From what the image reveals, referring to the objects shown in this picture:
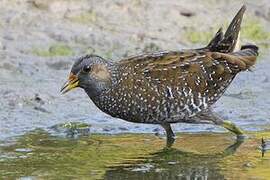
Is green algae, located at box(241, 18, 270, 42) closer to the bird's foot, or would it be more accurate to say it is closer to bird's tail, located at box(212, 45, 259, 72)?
bird's tail, located at box(212, 45, 259, 72)

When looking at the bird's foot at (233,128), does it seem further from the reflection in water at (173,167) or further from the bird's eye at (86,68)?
the bird's eye at (86,68)

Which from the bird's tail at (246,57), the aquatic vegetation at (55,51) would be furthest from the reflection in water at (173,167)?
the aquatic vegetation at (55,51)

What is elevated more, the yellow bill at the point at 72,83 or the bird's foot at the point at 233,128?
the yellow bill at the point at 72,83

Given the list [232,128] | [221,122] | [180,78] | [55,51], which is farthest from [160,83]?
[55,51]

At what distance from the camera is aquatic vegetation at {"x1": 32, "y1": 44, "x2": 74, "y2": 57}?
12.9 m

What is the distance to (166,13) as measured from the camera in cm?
1409

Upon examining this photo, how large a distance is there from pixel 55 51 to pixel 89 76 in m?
3.31

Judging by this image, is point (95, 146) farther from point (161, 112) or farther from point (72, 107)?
point (72, 107)

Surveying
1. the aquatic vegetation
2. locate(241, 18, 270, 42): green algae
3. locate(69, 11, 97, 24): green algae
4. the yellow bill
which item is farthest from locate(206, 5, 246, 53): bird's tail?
locate(241, 18, 270, 42): green algae

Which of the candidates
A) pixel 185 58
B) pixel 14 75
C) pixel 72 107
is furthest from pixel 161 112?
pixel 14 75

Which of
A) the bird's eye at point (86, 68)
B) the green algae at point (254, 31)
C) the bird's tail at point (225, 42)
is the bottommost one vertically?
the bird's eye at point (86, 68)

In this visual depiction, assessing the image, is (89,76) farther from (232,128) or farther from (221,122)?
(232,128)

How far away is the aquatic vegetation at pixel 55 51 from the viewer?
42.2 ft

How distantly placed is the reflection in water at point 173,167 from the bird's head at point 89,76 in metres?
0.81
